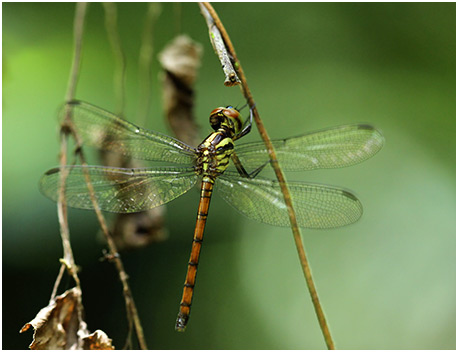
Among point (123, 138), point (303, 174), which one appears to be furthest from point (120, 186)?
point (303, 174)

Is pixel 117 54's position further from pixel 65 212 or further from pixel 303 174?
pixel 303 174

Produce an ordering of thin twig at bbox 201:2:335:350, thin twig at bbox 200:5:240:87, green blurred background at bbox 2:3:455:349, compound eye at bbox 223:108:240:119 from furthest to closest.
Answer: green blurred background at bbox 2:3:455:349 < compound eye at bbox 223:108:240:119 < thin twig at bbox 201:2:335:350 < thin twig at bbox 200:5:240:87

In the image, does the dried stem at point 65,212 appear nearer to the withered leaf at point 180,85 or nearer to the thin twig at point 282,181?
the withered leaf at point 180,85

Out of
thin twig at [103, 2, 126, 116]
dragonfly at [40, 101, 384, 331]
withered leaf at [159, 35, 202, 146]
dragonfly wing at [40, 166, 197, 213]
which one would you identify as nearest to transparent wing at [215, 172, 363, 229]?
dragonfly at [40, 101, 384, 331]

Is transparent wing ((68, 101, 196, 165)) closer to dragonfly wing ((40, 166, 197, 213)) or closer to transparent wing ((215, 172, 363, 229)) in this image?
dragonfly wing ((40, 166, 197, 213))

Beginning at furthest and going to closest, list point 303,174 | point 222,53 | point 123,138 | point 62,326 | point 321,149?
1. point 303,174
2. point 123,138
3. point 321,149
4. point 62,326
5. point 222,53

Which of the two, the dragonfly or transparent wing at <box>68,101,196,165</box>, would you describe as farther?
transparent wing at <box>68,101,196,165</box>
